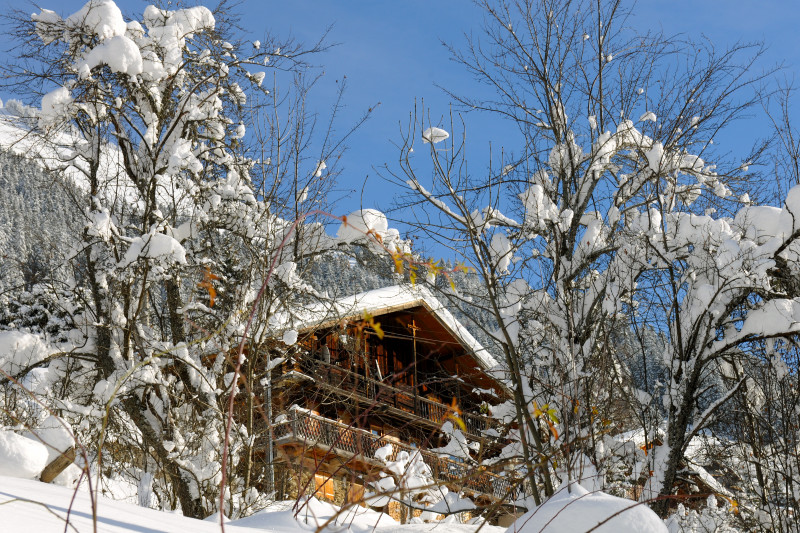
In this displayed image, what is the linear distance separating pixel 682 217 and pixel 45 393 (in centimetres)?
841

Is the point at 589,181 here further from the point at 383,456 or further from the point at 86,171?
the point at 86,171

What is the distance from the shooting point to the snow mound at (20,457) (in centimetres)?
370

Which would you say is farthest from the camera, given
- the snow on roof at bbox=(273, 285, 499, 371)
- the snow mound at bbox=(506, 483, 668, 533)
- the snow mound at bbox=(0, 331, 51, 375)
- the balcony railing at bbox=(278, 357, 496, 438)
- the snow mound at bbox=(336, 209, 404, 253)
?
the snow on roof at bbox=(273, 285, 499, 371)

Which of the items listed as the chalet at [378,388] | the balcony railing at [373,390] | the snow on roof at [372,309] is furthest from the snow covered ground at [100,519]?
the chalet at [378,388]

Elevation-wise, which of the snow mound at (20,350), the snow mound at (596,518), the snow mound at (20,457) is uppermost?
the snow mound at (20,350)

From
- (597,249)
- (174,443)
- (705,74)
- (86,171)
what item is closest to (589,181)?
(597,249)

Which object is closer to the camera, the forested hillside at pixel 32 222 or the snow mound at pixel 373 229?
the snow mound at pixel 373 229

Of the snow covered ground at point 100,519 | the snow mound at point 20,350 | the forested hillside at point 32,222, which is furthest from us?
the forested hillside at point 32,222

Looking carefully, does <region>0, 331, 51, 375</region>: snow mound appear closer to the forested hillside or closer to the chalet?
the forested hillside

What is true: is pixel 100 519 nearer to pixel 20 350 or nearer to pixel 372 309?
pixel 20 350

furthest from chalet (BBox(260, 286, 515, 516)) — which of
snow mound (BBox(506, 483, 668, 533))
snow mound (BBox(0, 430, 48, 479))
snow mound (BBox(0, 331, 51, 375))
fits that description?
snow mound (BBox(506, 483, 668, 533))

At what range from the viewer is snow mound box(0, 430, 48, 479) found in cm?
370

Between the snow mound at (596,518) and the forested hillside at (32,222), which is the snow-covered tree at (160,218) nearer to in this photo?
the forested hillside at (32,222)

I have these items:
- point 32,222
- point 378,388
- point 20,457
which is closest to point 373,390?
point 378,388
